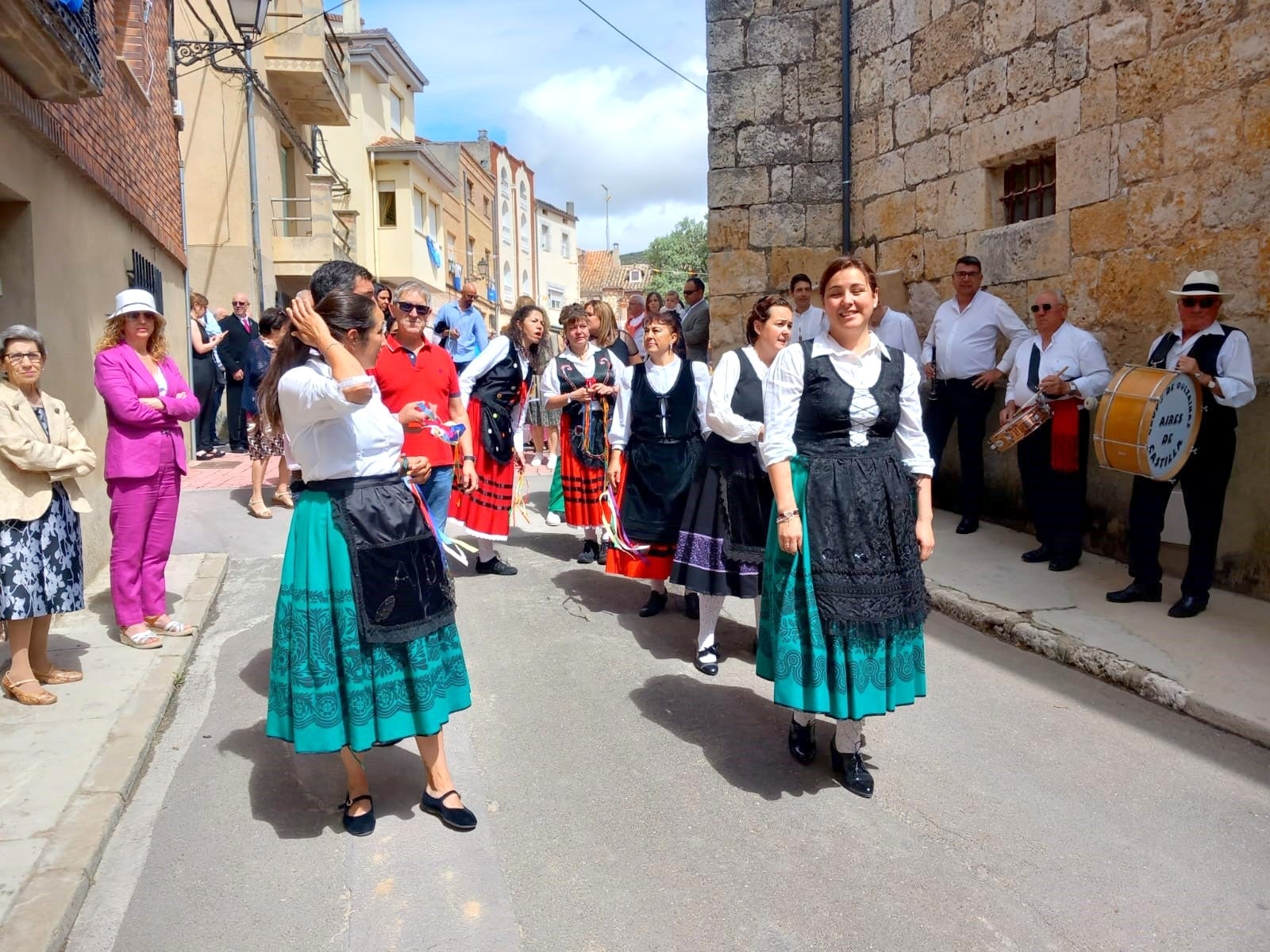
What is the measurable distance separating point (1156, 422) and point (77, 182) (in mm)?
7273

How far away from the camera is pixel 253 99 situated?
16.6 m

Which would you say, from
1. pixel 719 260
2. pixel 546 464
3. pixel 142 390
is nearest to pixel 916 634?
pixel 142 390

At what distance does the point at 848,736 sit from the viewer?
391 centimetres

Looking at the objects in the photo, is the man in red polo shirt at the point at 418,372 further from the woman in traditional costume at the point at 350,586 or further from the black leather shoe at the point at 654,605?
the woman in traditional costume at the point at 350,586

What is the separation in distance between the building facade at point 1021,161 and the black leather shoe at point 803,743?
3438 millimetres

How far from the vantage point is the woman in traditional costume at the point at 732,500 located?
5.12 m

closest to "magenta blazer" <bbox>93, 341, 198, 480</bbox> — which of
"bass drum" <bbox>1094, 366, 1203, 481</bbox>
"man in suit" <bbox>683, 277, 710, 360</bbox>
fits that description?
"bass drum" <bbox>1094, 366, 1203, 481</bbox>

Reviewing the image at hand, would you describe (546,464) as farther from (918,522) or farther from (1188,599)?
(918,522)

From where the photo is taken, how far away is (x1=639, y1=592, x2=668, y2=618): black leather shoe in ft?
20.6

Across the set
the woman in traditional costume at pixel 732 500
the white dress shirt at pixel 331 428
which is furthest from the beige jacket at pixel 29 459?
the woman in traditional costume at pixel 732 500

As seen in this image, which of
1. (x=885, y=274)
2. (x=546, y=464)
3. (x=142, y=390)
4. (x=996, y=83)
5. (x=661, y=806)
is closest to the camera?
(x=661, y=806)

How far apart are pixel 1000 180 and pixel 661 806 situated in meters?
6.54

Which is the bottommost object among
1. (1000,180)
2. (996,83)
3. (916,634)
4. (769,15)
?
(916,634)

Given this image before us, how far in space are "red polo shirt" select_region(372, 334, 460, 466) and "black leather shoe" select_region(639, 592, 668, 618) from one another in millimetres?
1527
